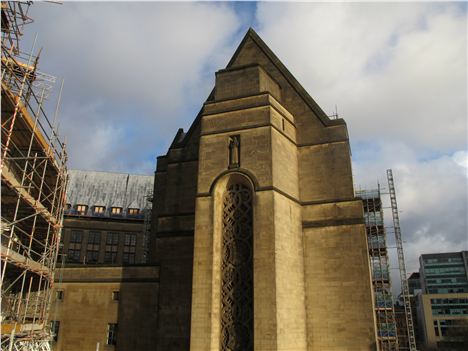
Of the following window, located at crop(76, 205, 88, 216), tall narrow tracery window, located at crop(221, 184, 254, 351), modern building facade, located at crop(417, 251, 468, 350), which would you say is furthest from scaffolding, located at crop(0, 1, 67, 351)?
modern building facade, located at crop(417, 251, 468, 350)

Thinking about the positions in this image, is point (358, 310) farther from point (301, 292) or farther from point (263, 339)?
point (263, 339)

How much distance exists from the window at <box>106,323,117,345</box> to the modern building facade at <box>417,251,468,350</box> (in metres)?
57.1

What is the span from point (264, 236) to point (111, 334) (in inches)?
466

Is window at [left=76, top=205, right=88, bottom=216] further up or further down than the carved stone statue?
further up

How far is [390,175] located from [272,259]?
2740 centimetres

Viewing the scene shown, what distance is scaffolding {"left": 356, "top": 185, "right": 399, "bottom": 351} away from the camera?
3359 centimetres

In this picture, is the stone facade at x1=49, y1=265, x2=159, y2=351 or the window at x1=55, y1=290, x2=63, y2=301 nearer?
the stone facade at x1=49, y1=265, x2=159, y2=351

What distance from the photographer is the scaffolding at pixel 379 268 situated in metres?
33.6

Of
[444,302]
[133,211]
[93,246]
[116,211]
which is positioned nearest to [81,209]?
[116,211]

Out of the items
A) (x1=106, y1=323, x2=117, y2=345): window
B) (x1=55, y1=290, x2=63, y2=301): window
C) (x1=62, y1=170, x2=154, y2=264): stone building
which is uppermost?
(x1=62, y1=170, x2=154, y2=264): stone building

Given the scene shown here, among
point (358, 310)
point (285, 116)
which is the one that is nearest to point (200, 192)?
point (285, 116)

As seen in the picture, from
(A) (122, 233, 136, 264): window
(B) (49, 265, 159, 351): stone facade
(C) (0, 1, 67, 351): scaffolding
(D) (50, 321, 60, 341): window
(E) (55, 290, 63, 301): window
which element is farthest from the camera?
(A) (122, 233, 136, 264): window

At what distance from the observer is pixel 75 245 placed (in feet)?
173

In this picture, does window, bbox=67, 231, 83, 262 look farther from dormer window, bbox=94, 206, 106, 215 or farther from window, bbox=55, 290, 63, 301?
window, bbox=55, 290, 63, 301
